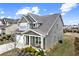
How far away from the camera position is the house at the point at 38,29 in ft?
7.38

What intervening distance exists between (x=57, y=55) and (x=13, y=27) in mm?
589

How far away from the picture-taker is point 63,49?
2248 mm

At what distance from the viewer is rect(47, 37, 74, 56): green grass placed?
225 centimetres


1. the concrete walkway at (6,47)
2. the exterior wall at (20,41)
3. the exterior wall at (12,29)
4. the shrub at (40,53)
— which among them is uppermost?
the exterior wall at (12,29)

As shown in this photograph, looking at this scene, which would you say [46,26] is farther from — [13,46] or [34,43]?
[13,46]

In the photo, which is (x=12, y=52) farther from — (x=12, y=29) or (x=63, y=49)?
(x=63, y=49)

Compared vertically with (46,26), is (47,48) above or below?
below

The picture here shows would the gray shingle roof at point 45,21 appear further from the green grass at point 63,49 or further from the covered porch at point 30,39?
the green grass at point 63,49

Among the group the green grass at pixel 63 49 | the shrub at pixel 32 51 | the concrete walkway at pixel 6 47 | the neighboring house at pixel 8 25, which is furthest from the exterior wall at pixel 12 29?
the green grass at pixel 63 49

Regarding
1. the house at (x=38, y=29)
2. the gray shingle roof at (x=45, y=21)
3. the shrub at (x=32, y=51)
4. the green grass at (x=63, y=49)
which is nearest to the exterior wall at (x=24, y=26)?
the house at (x=38, y=29)

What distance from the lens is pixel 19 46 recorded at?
7.49ft

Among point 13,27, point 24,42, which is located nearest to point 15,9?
point 13,27

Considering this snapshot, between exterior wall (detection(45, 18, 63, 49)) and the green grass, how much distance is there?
0.06 m

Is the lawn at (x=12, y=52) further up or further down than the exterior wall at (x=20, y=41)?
further down
